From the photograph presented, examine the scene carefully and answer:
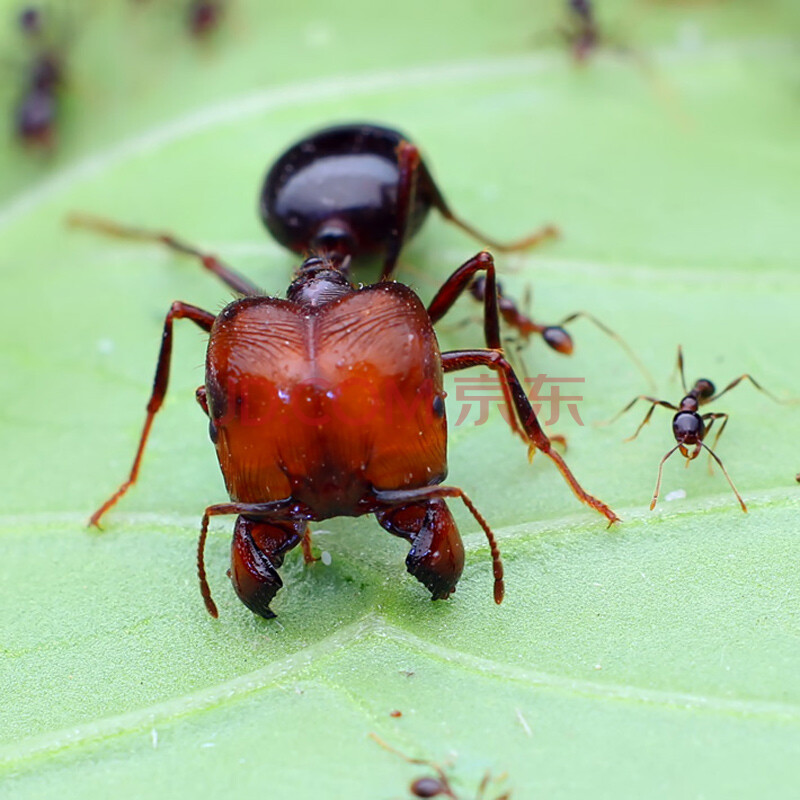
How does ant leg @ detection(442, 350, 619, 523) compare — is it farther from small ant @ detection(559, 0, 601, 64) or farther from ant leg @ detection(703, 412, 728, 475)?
small ant @ detection(559, 0, 601, 64)

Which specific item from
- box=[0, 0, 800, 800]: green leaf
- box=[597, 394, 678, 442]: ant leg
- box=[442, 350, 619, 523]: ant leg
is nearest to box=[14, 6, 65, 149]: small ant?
box=[0, 0, 800, 800]: green leaf

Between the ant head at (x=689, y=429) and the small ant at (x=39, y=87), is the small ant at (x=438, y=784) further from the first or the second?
the small ant at (x=39, y=87)

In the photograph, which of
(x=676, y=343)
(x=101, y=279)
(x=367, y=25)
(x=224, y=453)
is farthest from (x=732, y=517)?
(x=367, y=25)

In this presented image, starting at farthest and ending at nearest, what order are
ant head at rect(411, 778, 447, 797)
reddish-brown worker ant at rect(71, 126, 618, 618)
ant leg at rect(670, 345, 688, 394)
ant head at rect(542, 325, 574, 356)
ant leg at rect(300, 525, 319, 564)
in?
ant head at rect(542, 325, 574, 356) < ant leg at rect(670, 345, 688, 394) < ant leg at rect(300, 525, 319, 564) < reddish-brown worker ant at rect(71, 126, 618, 618) < ant head at rect(411, 778, 447, 797)

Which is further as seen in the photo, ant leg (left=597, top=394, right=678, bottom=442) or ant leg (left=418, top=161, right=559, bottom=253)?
ant leg (left=418, top=161, right=559, bottom=253)

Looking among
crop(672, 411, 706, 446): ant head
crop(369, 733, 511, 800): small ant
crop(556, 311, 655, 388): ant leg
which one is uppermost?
crop(556, 311, 655, 388): ant leg

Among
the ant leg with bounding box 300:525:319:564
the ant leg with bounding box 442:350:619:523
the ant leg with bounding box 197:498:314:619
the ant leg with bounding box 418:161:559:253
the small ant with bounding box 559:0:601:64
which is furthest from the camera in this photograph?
the small ant with bounding box 559:0:601:64
